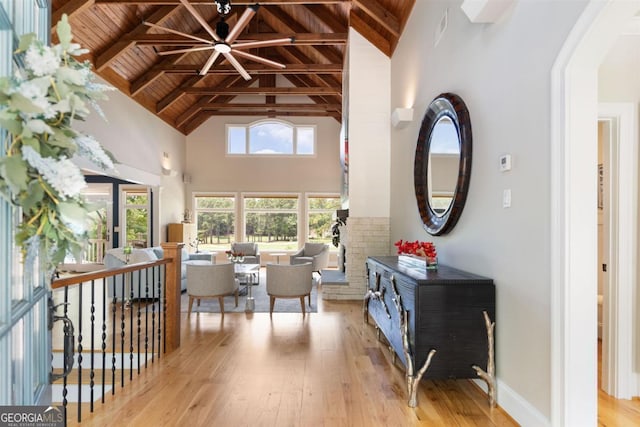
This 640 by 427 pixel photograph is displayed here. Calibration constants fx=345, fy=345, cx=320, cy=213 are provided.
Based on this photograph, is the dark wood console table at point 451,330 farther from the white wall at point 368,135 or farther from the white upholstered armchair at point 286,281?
the white wall at point 368,135

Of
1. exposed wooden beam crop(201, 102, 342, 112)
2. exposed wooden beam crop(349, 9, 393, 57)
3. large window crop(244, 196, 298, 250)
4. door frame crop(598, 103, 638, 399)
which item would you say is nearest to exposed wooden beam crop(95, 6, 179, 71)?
exposed wooden beam crop(349, 9, 393, 57)

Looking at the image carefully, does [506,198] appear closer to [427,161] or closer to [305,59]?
[427,161]

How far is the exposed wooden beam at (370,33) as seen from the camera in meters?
5.66

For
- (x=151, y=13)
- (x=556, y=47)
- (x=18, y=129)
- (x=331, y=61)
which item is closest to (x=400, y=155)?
(x=556, y=47)

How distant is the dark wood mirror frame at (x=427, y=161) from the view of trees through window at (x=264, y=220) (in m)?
6.56

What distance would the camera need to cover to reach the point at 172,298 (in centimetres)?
354

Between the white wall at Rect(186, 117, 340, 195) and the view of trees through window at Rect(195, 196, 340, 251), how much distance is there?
0.35m

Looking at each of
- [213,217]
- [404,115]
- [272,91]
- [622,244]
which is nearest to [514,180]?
[622,244]

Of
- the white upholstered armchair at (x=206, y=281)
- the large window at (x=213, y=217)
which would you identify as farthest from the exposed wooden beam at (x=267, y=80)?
Answer: the white upholstered armchair at (x=206, y=281)

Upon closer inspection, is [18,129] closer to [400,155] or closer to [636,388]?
[636,388]

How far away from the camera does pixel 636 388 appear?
2.41 meters

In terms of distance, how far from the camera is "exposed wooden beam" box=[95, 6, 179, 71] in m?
5.90

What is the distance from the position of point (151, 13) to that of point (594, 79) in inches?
265

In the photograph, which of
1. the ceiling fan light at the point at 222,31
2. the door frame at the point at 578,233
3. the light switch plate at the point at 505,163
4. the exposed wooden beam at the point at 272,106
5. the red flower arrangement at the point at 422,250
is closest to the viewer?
the door frame at the point at 578,233
